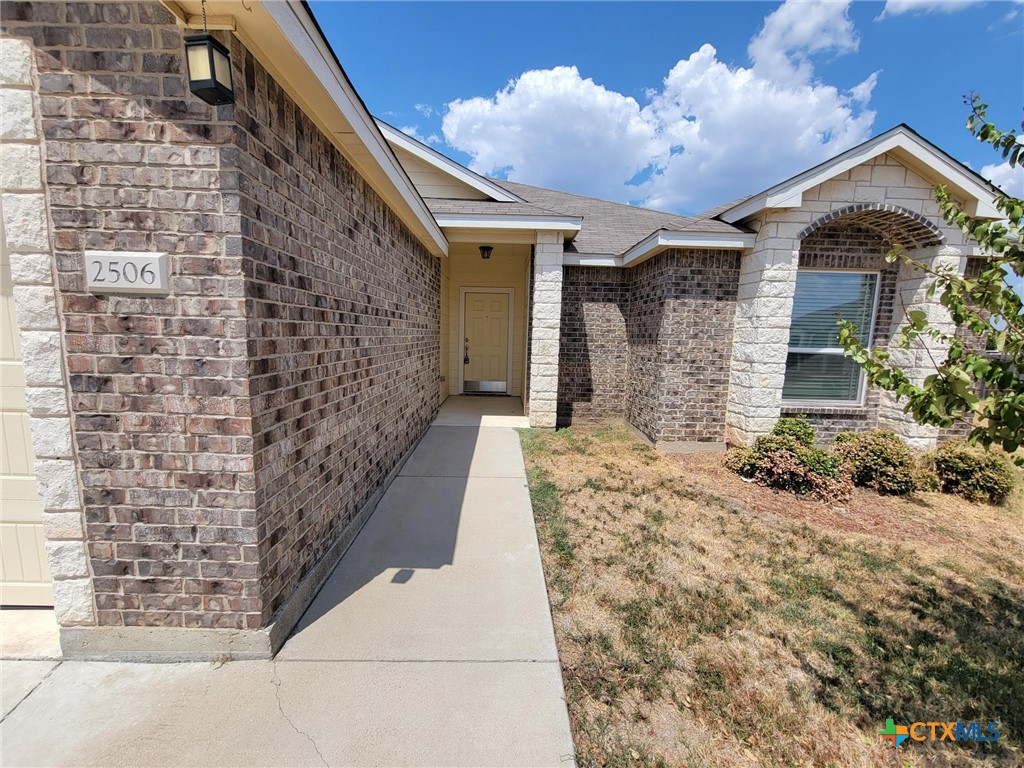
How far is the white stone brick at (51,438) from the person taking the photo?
1969 mm

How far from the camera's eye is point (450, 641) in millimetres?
2369

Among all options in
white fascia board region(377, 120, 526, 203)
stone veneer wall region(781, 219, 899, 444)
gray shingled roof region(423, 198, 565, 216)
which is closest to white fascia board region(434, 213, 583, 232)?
gray shingled roof region(423, 198, 565, 216)

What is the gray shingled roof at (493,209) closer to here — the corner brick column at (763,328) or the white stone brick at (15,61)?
the corner brick column at (763,328)

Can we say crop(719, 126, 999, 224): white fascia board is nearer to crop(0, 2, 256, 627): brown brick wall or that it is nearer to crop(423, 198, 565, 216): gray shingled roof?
crop(423, 198, 565, 216): gray shingled roof

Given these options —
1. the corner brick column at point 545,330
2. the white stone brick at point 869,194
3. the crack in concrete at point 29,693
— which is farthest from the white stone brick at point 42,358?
the white stone brick at point 869,194

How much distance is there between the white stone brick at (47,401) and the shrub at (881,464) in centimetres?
704

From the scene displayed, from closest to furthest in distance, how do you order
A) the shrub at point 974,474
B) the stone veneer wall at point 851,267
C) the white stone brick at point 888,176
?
the shrub at point 974,474
the white stone brick at point 888,176
the stone veneer wall at point 851,267

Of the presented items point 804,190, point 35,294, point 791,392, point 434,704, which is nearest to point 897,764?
point 434,704

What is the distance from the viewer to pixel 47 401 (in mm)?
1952

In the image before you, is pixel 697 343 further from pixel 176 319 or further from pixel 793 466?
pixel 176 319

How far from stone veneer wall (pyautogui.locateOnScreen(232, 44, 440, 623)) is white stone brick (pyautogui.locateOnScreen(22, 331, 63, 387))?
84 centimetres

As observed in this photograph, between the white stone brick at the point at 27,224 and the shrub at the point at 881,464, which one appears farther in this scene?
the shrub at the point at 881,464

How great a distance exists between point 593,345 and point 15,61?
6.89m

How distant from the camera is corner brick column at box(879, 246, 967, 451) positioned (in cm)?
552
